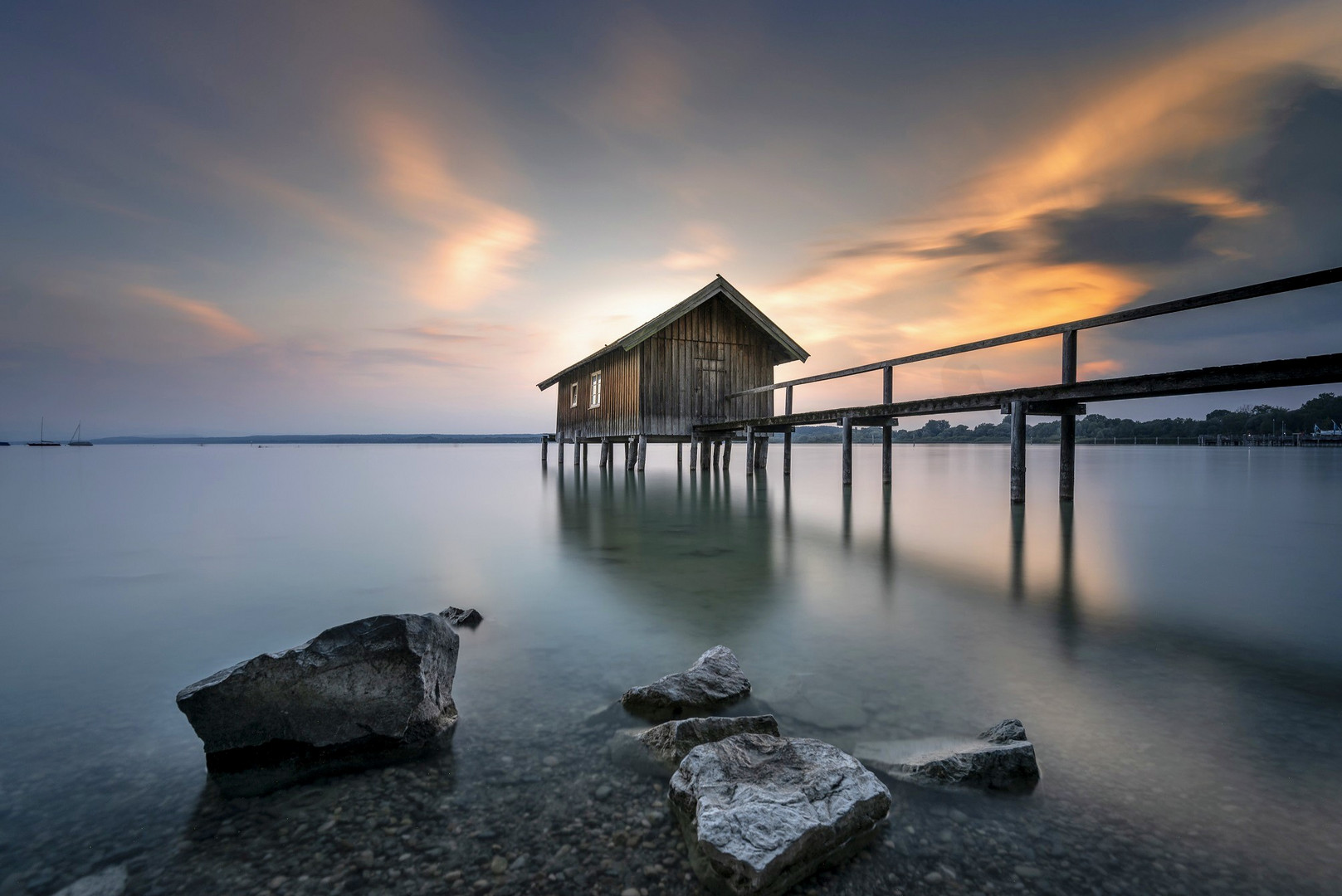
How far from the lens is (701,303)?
21.0 metres

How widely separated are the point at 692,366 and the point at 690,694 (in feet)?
61.1

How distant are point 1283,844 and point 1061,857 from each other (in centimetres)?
82

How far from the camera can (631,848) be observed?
2.19m

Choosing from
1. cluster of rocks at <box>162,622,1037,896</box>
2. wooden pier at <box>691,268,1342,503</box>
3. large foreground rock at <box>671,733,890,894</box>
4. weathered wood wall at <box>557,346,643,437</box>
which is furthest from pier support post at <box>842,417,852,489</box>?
large foreground rock at <box>671,733,890,894</box>

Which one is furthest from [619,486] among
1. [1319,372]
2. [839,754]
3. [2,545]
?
[839,754]

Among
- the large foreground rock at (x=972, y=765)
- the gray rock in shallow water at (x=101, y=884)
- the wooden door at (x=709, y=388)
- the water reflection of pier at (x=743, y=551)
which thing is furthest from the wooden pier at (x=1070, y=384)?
the gray rock in shallow water at (x=101, y=884)

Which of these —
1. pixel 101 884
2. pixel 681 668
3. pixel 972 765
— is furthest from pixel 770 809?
pixel 101 884

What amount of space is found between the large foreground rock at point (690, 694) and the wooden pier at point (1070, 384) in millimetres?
8020

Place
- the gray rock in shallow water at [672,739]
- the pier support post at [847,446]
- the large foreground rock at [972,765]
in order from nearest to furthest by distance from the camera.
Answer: the large foreground rock at [972,765] < the gray rock in shallow water at [672,739] < the pier support post at [847,446]

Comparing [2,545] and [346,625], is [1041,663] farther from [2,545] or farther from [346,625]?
[2,545]

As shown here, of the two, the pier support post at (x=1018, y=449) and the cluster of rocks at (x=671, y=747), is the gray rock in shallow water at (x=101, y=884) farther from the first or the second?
the pier support post at (x=1018, y=449)

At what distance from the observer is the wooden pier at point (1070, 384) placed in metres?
7.22

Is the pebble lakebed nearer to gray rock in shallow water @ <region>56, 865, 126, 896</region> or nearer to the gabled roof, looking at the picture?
gray rock in shallow water @ <region>56, 865, 126, 896</region>

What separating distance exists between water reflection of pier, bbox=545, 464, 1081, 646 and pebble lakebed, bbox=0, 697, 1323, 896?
2.87m
